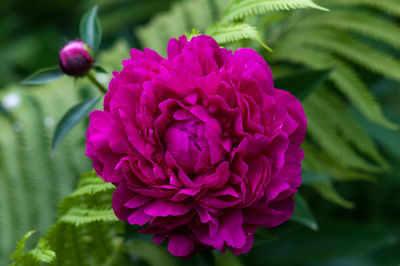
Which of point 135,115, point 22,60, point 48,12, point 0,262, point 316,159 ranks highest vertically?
point 135,115

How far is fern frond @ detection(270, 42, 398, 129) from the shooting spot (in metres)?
1.07

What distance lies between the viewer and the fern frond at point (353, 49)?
107cm

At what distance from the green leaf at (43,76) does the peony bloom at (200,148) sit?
0.23 meters

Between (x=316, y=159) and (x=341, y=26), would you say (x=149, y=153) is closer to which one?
(x=316, y=159)

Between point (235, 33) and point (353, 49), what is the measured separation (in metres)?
0.52

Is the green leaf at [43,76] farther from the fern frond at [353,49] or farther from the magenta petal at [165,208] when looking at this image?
the fern frond at [353,49]

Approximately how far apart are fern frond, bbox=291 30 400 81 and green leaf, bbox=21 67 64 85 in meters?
0.66

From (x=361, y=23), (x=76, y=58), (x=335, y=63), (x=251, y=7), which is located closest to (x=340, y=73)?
(x=335, y=63)

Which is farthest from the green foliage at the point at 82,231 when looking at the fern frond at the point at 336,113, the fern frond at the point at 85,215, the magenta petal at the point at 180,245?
the fern frond at the point at 336,113

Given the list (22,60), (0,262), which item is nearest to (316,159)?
(0,262)

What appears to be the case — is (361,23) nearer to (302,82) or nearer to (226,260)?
(302,82)

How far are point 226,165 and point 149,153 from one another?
0.11 metres

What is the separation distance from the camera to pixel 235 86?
0.62 meters

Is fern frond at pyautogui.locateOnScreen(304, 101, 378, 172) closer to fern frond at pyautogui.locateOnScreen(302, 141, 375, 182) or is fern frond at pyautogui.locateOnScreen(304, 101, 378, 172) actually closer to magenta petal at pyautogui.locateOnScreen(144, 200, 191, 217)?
fern frond at pyautogui.locateOnScreen(302, 141, 375, 182)
